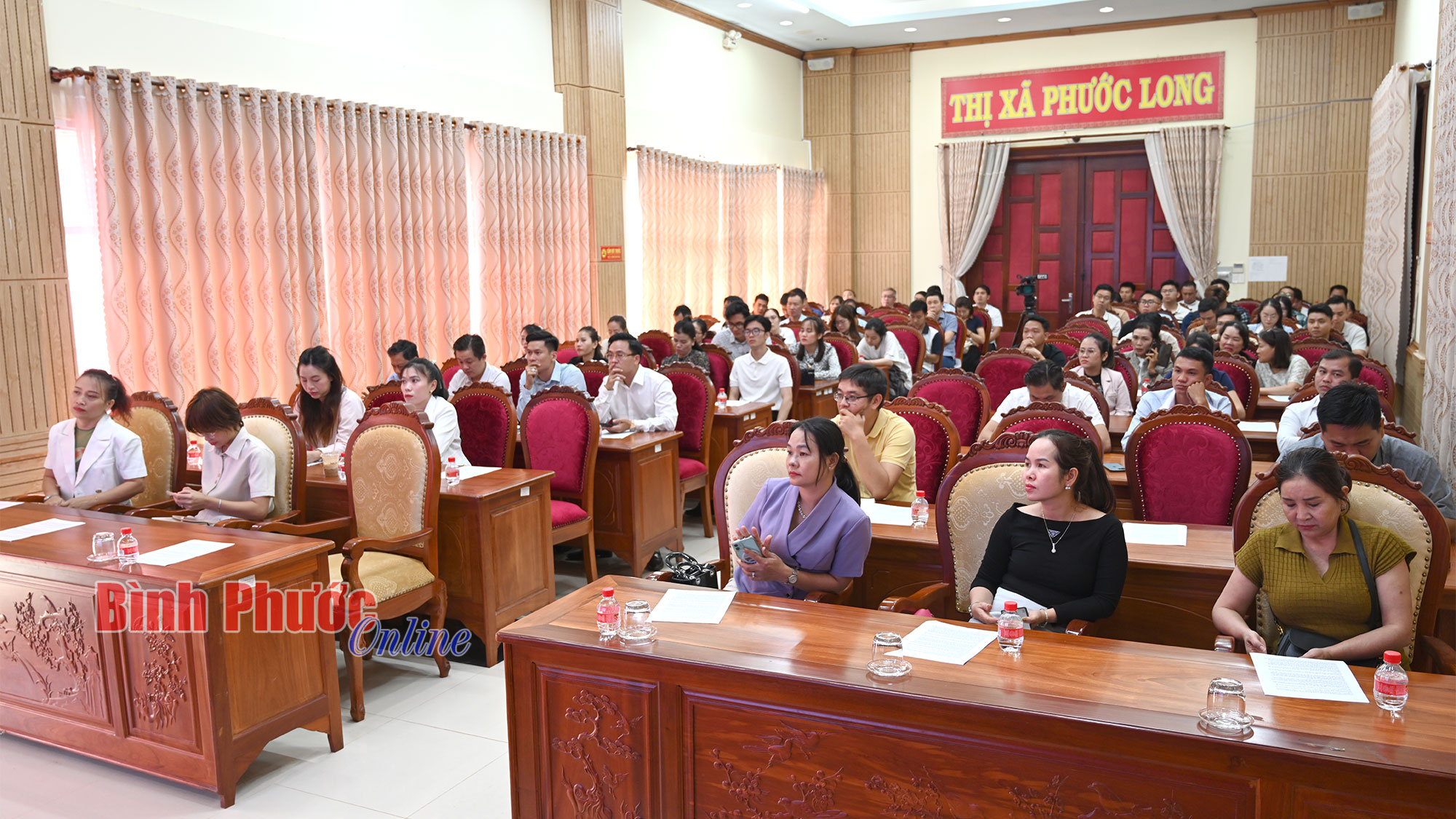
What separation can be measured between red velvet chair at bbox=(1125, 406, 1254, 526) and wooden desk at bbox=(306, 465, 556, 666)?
2.52 metres

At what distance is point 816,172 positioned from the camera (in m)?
13.5

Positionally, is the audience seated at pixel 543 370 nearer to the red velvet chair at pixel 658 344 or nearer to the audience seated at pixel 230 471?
the audience seated at pixel 230 471

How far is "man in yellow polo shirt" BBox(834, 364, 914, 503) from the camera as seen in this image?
393cm

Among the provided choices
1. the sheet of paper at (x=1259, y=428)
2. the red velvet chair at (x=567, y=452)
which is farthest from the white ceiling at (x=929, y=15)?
the sheet of paper at (x=1259, y=428)

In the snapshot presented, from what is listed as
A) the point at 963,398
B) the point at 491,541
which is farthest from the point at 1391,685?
the point at 963,398

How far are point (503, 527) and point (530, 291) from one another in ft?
15.1

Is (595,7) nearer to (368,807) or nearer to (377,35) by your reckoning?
(377,35)

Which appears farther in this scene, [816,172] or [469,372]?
[816,172]

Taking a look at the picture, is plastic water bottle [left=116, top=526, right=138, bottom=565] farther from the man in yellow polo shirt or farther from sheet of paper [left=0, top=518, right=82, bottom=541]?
the man in yellow polo shirt

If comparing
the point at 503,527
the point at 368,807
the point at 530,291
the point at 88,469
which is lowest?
the point at 368,807

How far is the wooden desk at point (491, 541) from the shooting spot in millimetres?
4211

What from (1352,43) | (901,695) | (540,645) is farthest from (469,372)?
(1352,43)

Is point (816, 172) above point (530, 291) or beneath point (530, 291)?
above

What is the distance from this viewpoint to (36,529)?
367 cm
